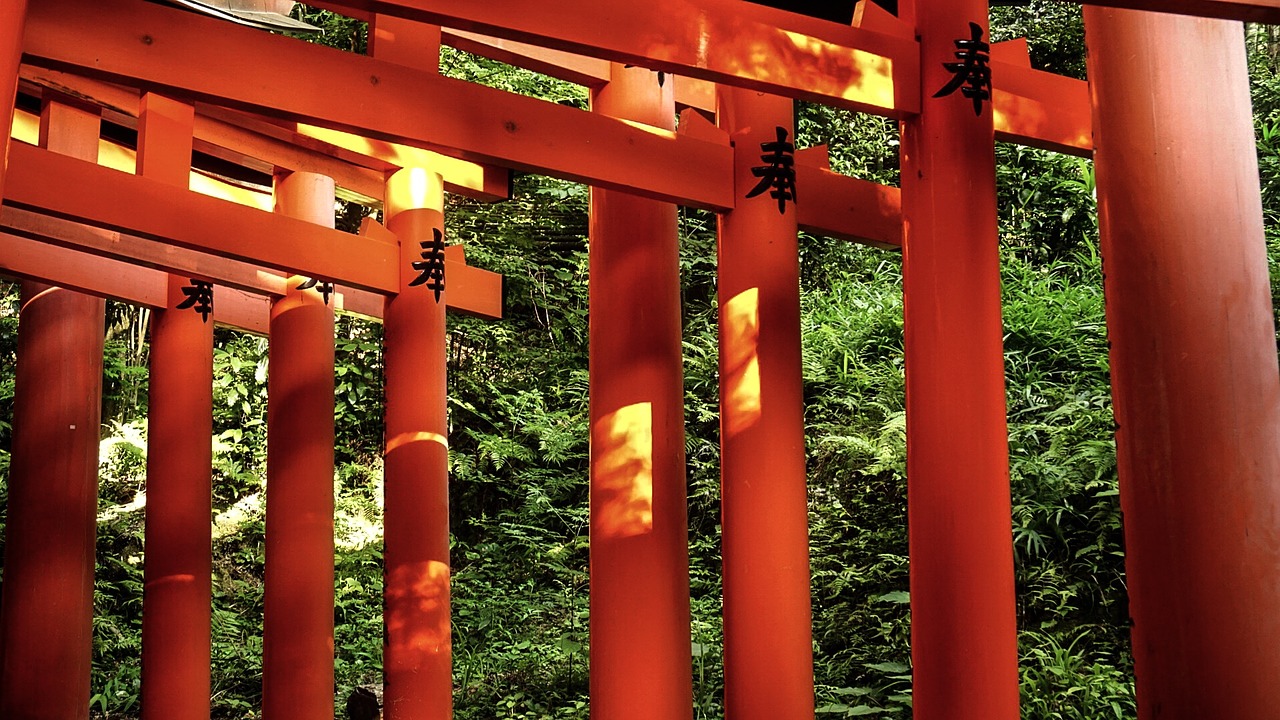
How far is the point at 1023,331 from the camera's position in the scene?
9.27m

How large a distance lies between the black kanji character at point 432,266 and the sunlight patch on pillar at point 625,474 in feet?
4.83

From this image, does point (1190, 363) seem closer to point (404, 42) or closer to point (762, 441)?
point (762, 441)

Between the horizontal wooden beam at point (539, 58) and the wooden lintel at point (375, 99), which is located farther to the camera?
the horizontal wooden beam at point (539, 58)

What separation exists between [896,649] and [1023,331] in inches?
102

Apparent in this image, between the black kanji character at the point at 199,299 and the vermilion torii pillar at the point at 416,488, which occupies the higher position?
the black kanji character at the point at 199,299

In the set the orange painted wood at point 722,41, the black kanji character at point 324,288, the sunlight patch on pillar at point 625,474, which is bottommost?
the sunlight patch on pillar at point 625,474

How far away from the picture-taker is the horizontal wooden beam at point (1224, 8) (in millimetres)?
3117

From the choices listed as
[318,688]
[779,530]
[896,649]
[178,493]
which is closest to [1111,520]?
[896,649]

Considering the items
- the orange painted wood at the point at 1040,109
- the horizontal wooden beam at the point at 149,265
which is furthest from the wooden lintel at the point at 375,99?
the horizontal wooden beam at the point at 149,265

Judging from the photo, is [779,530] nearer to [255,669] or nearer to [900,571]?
[900,571]

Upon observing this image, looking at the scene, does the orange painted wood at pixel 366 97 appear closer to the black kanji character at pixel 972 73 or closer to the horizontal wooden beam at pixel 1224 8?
the black kanji character at pixel 972 73

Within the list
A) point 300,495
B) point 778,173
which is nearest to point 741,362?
point 778,173

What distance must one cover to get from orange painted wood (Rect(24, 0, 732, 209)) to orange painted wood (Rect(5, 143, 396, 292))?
2.25 feet

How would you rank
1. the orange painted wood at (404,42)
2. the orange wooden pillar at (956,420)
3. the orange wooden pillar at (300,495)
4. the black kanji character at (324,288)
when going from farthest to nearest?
the black kanji character at (324,288) < the orange wooden pillar at (300,495) < the orange painted wood at (404,42) < the orange wooden pillar at (956,420)
